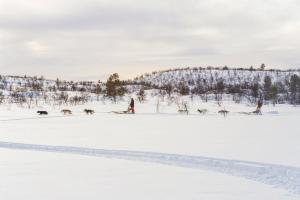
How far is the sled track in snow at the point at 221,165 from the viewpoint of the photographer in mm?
7762

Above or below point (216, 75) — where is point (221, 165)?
below

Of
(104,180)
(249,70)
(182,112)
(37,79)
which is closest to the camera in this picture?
(104,180)

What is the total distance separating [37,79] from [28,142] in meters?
113

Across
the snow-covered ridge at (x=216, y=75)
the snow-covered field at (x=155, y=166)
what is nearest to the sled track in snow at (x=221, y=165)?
the snow-covered field at (x=155, y=166)

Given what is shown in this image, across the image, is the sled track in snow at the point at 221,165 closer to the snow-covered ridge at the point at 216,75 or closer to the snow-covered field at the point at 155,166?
the snow-covered field at the point at 155,166

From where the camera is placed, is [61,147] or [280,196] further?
[61,147]

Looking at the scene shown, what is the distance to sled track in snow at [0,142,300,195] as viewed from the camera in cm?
776

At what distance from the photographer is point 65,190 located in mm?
6996

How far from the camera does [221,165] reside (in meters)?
9.41

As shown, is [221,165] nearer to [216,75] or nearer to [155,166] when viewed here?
[155,166]

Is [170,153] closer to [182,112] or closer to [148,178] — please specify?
[148,178]

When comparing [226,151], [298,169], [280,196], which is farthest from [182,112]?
[280,196]

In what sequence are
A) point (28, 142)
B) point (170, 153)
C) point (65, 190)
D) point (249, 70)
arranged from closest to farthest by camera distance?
point (65, 190)
point (170, 153)
point (28, 142)
point (249, 70)

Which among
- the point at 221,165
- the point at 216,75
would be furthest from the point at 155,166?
the point at 216,75
